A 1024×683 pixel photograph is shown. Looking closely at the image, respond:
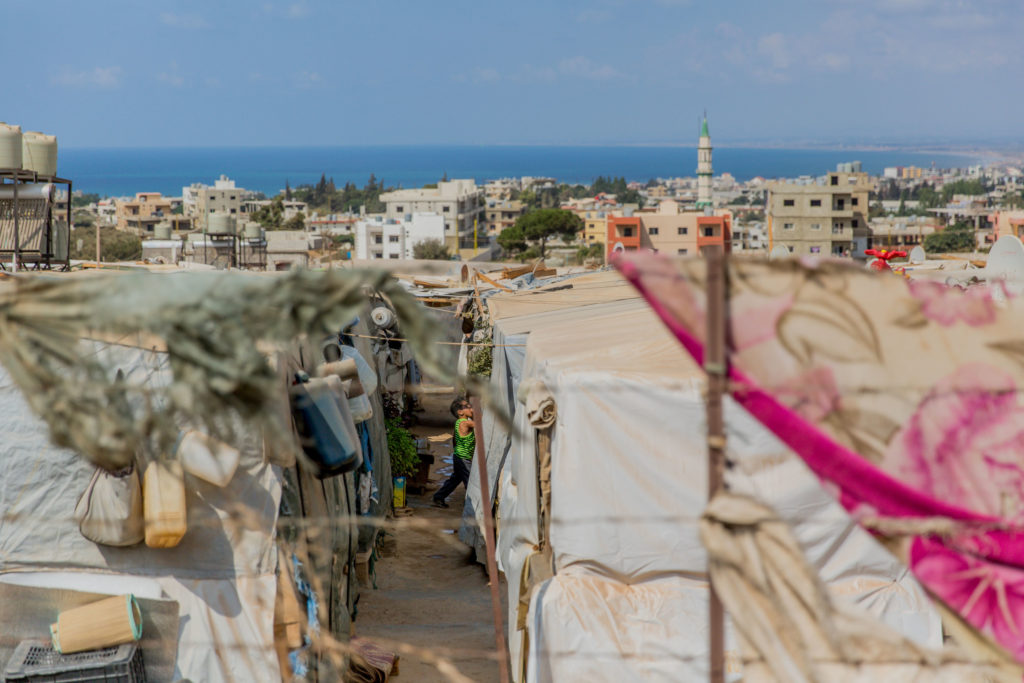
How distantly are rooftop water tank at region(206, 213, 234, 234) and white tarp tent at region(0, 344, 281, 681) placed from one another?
469 inches

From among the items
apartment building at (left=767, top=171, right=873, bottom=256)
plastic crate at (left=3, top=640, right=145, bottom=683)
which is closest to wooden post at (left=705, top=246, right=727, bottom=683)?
plastic crate at (left=3, top=640, right=145, bottom=683)

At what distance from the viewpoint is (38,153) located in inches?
387

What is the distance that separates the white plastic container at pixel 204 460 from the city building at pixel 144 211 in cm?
7848

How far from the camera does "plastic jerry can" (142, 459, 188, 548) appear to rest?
15.5 feet

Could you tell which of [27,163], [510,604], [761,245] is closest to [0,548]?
[510,604]

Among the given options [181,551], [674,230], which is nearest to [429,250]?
[674,230]

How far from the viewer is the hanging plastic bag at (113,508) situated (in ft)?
15.3

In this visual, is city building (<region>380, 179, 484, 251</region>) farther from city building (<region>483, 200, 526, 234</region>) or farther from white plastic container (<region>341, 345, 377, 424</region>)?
white plastic container (<region>341, 345, 377, 424</region>)

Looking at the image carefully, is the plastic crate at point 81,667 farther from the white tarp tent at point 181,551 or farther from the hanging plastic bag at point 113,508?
the hanging plastic bag at point 113,508

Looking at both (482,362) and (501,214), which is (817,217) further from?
(482,362)

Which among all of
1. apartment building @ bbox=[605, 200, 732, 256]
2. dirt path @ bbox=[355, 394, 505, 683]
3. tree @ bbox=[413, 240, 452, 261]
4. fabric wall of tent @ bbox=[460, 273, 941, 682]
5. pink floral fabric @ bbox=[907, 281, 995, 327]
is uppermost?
apartment building @ bbox=[605, 200, 732, 256]

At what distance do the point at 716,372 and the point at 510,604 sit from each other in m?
4.01

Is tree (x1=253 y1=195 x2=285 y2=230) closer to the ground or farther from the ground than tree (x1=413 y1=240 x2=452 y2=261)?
farther from the ground

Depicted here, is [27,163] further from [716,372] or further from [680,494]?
[716,372]
